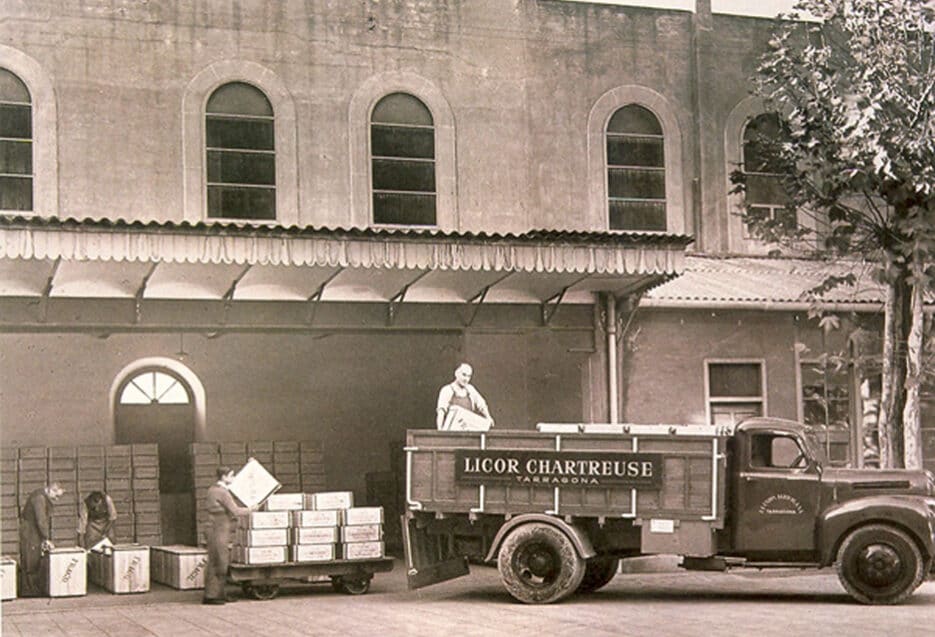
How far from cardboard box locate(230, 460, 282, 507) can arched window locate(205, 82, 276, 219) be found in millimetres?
4703

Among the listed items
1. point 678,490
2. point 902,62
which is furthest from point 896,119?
point 678,490

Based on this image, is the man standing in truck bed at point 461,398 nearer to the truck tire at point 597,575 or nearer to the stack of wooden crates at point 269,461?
the truck tire at point 597,575

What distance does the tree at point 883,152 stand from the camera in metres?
17.4

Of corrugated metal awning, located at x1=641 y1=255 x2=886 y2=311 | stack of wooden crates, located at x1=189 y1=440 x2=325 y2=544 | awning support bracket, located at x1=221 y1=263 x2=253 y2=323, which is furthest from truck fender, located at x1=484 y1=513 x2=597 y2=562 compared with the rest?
corrugated metal awning, located at x1=641 y1=255 x2=886 y2=311

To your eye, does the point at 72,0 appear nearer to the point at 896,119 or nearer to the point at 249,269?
the point at 249,269

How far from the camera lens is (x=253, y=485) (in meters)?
16.4

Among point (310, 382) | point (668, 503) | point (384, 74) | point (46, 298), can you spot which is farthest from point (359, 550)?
point (384, 74)

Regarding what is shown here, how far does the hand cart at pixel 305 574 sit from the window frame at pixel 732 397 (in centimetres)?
677

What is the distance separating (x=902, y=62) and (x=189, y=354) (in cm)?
1145

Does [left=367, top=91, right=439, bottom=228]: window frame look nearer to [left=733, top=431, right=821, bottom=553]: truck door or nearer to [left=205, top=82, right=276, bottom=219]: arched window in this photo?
[left=205, top=82, right=276, bottom=219]: arched window

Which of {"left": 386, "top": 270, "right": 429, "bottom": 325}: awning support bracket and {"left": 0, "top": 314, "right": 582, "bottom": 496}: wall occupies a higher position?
{"left": 386, "top": 270, "right": 429, "bottom": 325}: awning support bracket

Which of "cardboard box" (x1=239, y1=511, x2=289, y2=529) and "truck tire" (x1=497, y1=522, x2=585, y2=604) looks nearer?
"truck tire" (x1=497, y1=522, x2=585, y2=604)

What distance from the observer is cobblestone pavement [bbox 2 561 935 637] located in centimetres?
1230

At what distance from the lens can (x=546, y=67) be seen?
2120 centimetres
